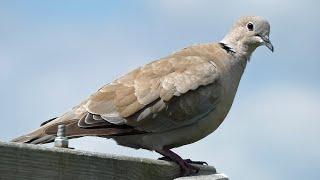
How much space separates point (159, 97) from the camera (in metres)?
5.98

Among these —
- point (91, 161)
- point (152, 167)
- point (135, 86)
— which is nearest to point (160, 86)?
point (135, 86)

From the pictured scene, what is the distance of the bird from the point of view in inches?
225

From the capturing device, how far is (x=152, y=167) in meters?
3.81

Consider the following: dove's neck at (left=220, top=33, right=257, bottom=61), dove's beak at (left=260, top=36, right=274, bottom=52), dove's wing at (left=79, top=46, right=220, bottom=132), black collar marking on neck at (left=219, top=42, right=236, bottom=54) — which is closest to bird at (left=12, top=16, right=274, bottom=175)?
dove's wing at (left=79, top=46, right=220, bottom=132)

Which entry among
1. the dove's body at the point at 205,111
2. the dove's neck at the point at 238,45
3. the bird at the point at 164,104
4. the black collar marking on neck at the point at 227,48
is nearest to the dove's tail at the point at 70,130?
the bird at the point at 164,104

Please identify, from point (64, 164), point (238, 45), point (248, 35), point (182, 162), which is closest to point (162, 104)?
point (182, 162)

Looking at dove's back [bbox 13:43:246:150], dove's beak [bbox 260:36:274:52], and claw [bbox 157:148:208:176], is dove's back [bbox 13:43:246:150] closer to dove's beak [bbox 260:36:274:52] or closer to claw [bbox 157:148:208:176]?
claw [bbox 157:148:208:176]

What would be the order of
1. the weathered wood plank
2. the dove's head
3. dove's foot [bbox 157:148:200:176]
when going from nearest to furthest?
the weathered wood plank, dove's foot [bbox 157:148:200:176], the dove's head

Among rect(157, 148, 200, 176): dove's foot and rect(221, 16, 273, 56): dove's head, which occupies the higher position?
rect(221, 16, 273, 56): dove's head

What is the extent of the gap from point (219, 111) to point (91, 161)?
285 centimetres

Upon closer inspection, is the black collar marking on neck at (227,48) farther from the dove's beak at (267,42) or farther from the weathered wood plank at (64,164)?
the weathered wood plank at (64,164)

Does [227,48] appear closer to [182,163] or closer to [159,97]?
[159,97]

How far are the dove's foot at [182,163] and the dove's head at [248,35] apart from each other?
4.99ft

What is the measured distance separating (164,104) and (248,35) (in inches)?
57.8
